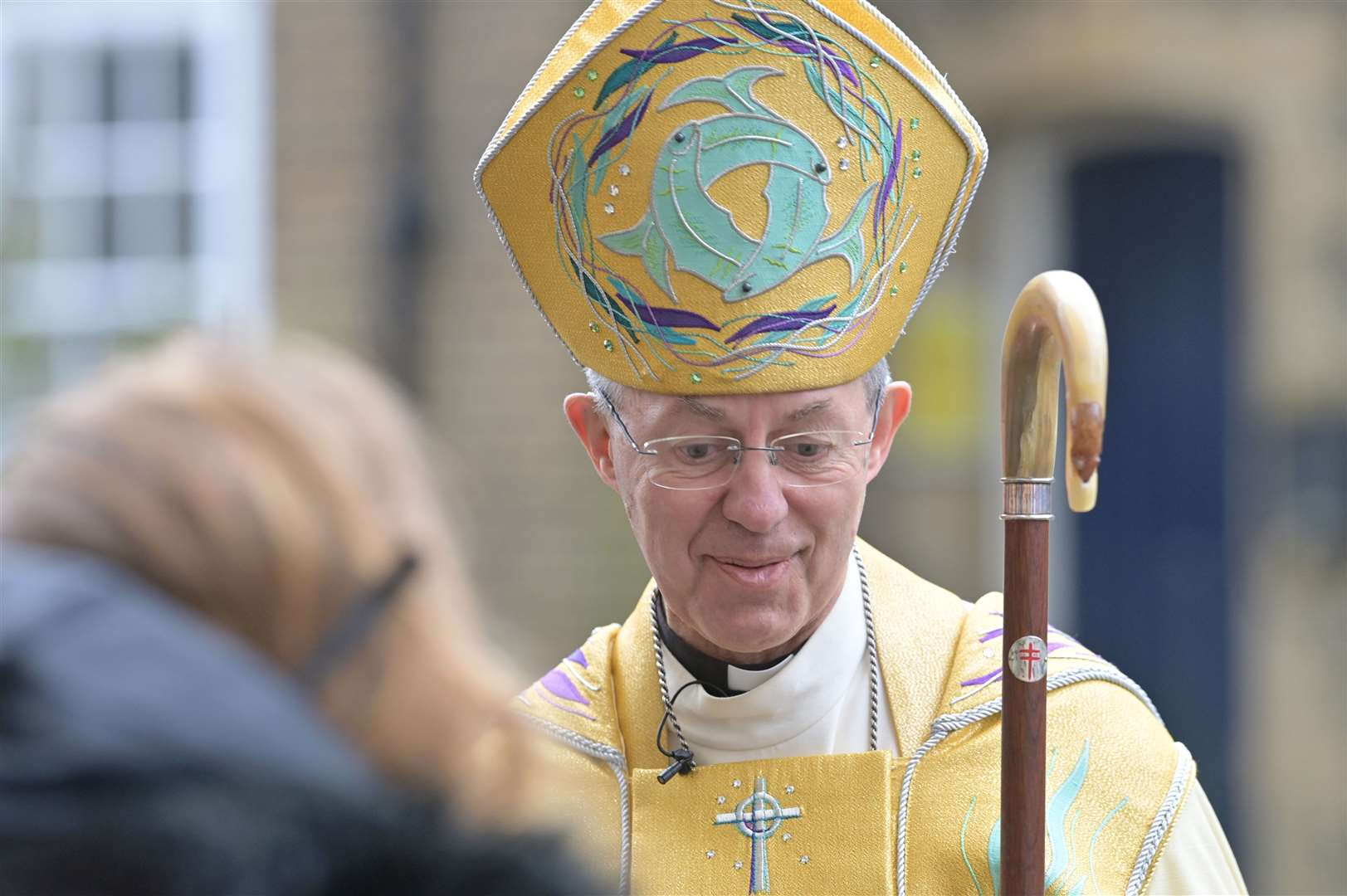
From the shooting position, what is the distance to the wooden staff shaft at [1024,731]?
227 centimetres

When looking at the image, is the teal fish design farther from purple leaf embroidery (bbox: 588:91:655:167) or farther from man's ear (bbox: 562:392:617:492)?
man's ear (bbox: 562:392:617:492)

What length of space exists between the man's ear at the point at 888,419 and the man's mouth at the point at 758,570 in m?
0.23

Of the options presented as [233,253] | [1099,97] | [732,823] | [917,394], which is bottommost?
[732,823]

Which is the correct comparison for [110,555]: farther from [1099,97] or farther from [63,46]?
[63,46]

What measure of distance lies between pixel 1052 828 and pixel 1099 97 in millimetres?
4649

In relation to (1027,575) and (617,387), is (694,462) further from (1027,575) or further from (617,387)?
(1027,575)

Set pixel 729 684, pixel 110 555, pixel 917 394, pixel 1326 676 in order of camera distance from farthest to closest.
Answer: pixel 917 394
pixel 1326 676
pixel 729 684
pixel 110 555

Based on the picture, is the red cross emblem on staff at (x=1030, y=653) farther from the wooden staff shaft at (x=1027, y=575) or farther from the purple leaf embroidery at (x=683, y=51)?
the purple leaf embroidery at (x=683, y=51)

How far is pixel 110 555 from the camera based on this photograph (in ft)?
4.57

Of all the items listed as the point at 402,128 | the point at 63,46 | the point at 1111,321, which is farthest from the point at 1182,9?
the point at 63,46

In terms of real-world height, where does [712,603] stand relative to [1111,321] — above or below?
below

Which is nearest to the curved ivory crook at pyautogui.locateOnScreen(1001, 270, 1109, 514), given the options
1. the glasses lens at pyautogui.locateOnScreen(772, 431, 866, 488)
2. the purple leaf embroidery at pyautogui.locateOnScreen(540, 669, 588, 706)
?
the glasses lens at pyautogui.locateOnScreen(772, 431, 866, 488)

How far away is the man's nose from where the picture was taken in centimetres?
256

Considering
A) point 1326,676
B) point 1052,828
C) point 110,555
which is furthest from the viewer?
point 1326,676
